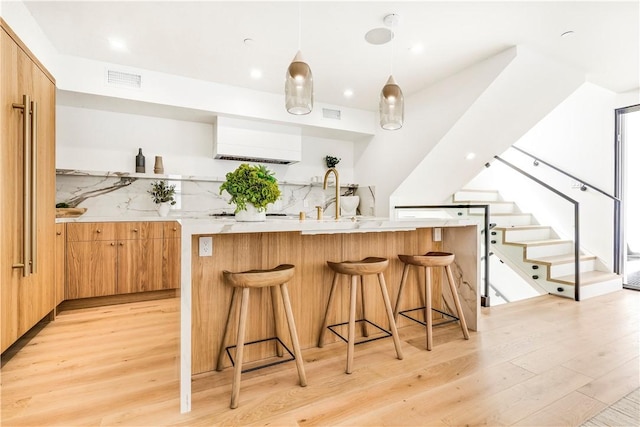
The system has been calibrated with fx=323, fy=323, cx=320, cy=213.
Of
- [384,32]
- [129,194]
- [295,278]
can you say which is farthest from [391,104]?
[129,194]

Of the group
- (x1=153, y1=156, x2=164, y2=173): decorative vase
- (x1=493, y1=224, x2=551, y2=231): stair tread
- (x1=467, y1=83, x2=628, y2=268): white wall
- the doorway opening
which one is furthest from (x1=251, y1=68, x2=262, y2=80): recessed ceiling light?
the doorway opening

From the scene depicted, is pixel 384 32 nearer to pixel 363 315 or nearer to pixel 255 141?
pixel 255 141

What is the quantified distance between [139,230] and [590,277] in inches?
214

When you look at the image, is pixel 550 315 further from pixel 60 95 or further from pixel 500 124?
pixel 60 95

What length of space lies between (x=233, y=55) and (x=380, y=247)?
2.42 metres

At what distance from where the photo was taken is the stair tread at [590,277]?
3.83 metres

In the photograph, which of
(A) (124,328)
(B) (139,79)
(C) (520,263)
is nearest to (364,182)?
(C) (520,263)

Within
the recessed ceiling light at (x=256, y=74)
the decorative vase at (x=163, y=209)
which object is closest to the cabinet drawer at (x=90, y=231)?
the decorative vase at (x=163, y=209)

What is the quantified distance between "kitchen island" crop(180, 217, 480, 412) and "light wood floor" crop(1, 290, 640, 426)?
8.7 inches

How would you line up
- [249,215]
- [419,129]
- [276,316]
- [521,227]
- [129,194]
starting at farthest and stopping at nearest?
[521,227]
[419,129]
[129,194]
[276,316]
[249,215]

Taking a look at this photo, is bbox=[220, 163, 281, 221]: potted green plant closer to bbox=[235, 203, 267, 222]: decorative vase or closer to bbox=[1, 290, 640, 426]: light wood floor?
bbox=[235, 203, 267, 222]: decorative vase

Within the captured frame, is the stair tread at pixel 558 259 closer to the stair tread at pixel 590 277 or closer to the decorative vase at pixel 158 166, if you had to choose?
the stair tread at pixel 590 277

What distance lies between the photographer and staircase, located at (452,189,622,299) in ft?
12.6

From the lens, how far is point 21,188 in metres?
2.25
